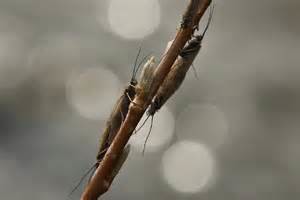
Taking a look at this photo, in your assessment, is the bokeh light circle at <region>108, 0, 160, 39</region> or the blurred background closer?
the blurred background

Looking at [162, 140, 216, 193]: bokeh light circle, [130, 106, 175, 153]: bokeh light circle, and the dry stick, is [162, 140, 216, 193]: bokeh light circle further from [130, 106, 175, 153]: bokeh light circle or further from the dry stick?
the dry stick

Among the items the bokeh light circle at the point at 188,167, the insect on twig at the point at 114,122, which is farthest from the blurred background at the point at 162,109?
the insect on twig at the point at 114,122

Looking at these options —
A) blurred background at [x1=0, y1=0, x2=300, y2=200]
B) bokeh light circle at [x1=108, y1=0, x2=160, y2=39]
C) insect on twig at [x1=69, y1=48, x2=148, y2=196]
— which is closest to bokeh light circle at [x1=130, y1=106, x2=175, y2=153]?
blurred background at [x1=0, y1=0, x2=300, y2=200]

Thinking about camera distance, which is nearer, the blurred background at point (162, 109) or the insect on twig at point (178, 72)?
the insect on twig at point (178, 72)

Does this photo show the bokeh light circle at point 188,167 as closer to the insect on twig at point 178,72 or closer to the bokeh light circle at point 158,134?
the bokeh light circle at point 158,134

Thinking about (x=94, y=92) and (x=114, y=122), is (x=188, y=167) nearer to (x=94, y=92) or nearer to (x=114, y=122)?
(x=94, y=92)

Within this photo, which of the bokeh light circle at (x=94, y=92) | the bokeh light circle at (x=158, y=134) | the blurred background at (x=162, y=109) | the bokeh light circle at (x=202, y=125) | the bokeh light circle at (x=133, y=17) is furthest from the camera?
the bokeh light circle at (x=133, y=17)
